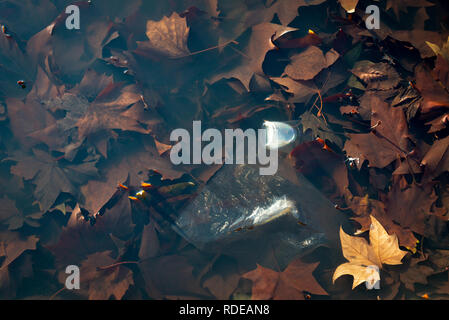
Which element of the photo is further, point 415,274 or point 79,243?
point 79,243

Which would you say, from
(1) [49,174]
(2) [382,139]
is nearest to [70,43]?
(1) [49,174]

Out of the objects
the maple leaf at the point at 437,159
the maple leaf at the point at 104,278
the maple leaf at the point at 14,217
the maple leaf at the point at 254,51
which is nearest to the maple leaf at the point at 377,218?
the maple leaf at the point at 437,159

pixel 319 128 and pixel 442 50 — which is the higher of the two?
pixel 442 50

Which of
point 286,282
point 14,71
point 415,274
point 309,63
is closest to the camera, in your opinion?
point 415,274

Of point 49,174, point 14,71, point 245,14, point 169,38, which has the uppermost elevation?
point 245,14

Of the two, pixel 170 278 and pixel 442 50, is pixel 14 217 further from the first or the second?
pixel 442 50
